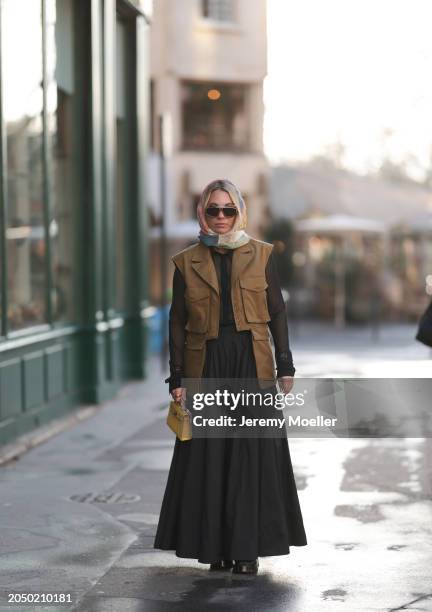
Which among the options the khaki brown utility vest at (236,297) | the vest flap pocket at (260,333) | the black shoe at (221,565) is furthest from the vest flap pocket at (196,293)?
the black shoe at (221,565)

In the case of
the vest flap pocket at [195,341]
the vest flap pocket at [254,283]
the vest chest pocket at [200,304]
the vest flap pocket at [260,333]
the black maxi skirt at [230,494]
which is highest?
the vest flap pocket at [254,283]

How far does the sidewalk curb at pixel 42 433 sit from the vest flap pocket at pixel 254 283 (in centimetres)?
392

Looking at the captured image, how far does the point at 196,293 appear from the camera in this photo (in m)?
5.98

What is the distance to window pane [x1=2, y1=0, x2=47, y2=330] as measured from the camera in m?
10.4

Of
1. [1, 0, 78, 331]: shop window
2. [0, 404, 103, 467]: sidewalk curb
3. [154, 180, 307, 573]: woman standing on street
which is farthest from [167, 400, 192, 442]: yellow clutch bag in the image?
[1, 0, 78, 331]: shop window

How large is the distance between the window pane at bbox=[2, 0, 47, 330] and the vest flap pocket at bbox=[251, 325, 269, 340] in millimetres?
4613

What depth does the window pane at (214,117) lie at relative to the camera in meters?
31.8

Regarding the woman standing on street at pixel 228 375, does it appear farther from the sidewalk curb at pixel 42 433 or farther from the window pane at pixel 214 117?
the window pane at pixel 214 117

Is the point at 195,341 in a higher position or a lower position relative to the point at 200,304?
lower

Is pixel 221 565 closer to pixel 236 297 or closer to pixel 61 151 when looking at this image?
pixel 236 297

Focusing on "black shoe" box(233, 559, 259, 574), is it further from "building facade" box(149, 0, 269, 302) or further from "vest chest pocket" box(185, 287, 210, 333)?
"building facade" box(149, 0, 269, 302)

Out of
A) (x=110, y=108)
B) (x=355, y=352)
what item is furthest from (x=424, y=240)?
(x=110, y=108)

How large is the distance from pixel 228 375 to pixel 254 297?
0.41m

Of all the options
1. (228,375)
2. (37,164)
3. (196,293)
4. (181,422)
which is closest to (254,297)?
(196,293)
